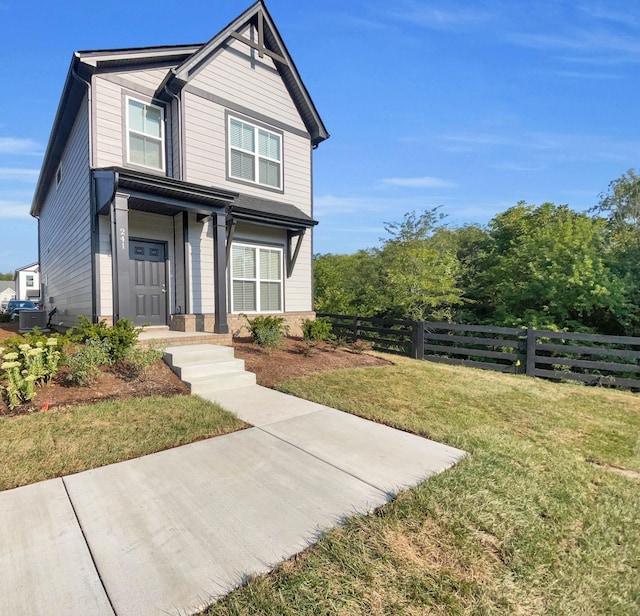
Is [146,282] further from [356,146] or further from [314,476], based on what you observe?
[356,146]

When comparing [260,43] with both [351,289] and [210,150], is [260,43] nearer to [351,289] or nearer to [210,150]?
[210,150]

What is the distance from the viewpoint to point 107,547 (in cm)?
193

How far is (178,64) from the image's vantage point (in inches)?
338

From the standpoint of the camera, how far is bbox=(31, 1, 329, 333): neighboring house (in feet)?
23.8

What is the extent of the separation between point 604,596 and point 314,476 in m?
A: 1.80

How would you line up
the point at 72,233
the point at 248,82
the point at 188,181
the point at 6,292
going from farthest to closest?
1. the point at 6,292
2. the point at 248,82
3. the point at 72,233
4. the point at 188,181

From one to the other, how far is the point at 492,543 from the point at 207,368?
465 cm

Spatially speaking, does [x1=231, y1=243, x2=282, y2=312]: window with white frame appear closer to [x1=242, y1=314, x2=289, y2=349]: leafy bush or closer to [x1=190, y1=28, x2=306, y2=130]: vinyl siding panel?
[x1=242, y1=314, x2=289, y2=349]: leafy bush

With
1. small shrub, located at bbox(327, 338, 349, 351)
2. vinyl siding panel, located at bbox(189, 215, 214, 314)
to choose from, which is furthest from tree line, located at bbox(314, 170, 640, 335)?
vinyl siding panel, located at bbox(189, 215, 214, 314)

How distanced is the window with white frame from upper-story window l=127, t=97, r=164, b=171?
277cm

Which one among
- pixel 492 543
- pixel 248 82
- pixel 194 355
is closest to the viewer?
pixel 492 543

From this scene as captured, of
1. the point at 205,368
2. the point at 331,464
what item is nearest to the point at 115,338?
the point at 205,368

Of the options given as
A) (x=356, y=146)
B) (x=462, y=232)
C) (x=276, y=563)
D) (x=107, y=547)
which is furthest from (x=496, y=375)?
(x=462, y=232)

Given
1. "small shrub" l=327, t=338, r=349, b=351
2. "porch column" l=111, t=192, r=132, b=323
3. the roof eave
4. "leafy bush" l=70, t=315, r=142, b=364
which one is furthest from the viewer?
"small shrub" l=327, t=338, r=349, b=351
